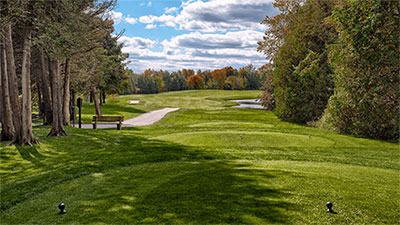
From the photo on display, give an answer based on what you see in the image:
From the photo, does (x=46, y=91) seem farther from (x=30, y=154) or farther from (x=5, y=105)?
(x=30, y=154)

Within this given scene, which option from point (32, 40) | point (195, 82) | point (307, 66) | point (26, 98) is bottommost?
point (26, 98)

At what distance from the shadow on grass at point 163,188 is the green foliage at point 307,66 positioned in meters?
17.5

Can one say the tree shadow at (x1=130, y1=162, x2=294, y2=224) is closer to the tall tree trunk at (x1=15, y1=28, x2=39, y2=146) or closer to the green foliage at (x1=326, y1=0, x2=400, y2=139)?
the tall tree trunk at (x1=15, y1=28, x2=39, y2=146)

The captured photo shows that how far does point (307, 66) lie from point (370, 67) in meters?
8.64

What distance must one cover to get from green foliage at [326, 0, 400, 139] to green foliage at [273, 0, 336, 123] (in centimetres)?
630

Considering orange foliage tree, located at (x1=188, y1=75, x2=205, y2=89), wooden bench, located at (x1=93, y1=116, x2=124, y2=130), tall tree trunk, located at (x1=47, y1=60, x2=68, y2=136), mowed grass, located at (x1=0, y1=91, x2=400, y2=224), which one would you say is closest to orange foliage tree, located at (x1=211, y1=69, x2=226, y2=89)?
orange foliage tree, located at (x1=188, y1=75, x2=205, y2=89)

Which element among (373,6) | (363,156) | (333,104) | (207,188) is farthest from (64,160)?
(373,6)

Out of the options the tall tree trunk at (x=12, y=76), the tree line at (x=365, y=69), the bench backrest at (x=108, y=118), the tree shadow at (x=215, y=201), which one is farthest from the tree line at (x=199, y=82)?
the tree shadow at (x=215, y=201)

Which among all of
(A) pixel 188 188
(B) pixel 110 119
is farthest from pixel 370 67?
(B) pixel 110 119

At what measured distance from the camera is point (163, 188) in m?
6.34

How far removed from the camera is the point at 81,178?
26.7 feet

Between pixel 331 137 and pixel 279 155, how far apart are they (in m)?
6.64

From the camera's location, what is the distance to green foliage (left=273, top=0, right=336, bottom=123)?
83.4 feet

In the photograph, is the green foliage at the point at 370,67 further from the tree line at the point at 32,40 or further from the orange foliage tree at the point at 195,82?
the orange foliage tree at the point at 195,82
